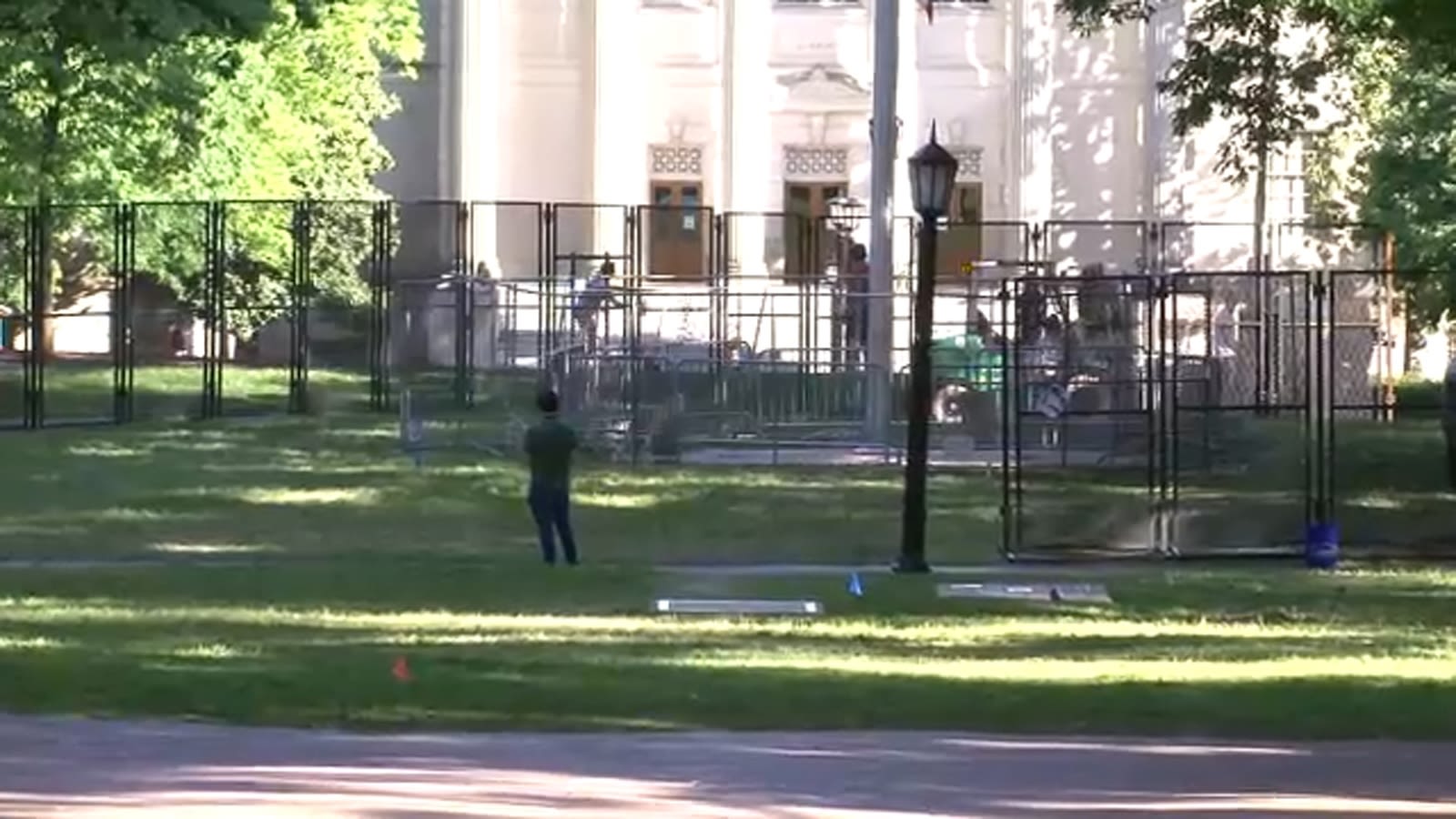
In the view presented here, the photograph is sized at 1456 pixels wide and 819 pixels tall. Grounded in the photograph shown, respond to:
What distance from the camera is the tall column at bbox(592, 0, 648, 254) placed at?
178ft

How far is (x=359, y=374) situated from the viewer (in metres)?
49.3

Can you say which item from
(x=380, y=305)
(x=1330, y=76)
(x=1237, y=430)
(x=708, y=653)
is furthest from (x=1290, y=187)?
(x=708, y=653)

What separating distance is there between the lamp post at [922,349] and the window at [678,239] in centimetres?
3256

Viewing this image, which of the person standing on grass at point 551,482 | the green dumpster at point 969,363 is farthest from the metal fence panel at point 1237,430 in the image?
the person standing on grass at point 551,482

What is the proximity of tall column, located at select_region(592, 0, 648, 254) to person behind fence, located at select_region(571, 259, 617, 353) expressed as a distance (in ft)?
42.6

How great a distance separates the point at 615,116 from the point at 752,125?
2.88m

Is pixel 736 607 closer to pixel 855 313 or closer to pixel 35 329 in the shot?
pixel 35 329

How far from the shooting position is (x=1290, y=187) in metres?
51.5

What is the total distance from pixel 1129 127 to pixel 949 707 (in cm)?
4184

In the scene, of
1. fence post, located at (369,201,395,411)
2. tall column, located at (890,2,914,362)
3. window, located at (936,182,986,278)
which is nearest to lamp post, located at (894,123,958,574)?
fence post, located at (369,201,395,411)

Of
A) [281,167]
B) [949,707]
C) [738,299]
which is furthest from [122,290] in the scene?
[949,707]

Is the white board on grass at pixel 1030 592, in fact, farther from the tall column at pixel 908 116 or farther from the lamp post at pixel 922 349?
the tall column at pixel 908 116

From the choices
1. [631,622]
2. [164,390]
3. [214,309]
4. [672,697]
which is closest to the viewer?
[672,697]

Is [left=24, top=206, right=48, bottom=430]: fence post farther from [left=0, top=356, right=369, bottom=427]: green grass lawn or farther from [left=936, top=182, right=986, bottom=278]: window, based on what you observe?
[left=936, top=182, right=986, bottom=278]: window
